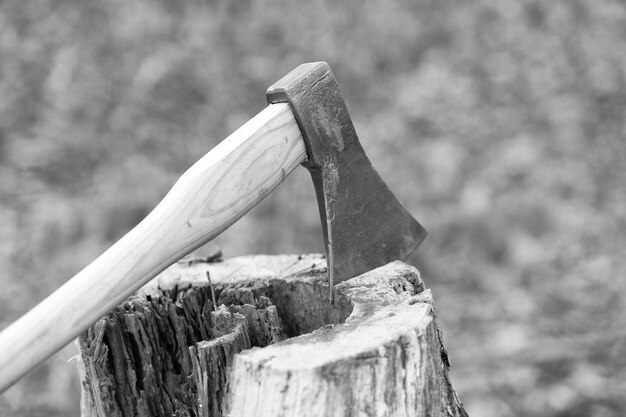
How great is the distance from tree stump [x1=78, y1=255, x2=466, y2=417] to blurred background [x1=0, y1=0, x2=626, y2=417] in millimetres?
1636

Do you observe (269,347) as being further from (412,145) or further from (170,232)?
(412,145)

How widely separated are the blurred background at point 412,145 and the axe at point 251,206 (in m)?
1.75

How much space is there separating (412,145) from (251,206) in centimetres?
335

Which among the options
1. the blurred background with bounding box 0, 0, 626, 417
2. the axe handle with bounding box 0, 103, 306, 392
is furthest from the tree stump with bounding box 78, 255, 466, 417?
the blurred background with bounding box 0, 0, 626, 417

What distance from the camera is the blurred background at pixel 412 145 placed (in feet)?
13.2

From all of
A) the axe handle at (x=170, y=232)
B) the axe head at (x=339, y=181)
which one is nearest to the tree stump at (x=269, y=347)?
the axe head at (x=339, y=181)

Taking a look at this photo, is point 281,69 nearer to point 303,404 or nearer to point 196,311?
point 196,311

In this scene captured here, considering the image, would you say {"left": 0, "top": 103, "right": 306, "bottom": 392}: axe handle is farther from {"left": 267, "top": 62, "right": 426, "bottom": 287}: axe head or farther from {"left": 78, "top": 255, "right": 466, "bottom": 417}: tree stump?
{"left": 78, "top": 255, "right": 466, "bottom": 417}: tree stump

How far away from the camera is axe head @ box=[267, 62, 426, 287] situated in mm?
2158

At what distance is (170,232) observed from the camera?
6.31ft

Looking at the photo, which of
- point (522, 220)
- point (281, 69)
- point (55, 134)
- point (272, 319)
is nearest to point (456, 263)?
point (522, 220)

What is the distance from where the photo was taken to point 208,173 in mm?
1992

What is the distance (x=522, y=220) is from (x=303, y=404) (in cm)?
334

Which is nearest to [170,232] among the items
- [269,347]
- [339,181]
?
[269,347]
